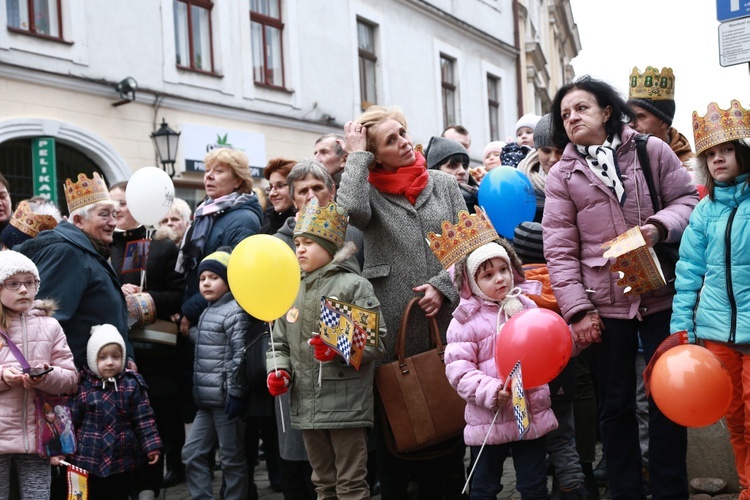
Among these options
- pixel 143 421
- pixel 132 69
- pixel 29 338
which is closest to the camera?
pixel 29 338

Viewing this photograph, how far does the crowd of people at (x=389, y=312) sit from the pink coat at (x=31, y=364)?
12mm

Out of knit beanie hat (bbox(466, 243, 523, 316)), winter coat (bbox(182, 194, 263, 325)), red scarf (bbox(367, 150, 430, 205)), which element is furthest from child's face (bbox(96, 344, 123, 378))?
knit beanie hat (bbox(466, 243, 523, 316))

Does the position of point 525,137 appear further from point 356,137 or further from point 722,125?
point 722,125

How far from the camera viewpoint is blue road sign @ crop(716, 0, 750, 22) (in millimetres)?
5949

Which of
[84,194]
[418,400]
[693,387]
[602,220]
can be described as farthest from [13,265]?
[693,387]

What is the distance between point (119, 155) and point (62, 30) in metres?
1.85

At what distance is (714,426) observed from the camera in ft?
16.3

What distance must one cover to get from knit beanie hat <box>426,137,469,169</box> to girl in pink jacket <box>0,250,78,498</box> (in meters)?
2.71

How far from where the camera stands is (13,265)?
15.9 feet

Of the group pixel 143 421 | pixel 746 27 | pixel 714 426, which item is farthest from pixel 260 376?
pixel 746 27

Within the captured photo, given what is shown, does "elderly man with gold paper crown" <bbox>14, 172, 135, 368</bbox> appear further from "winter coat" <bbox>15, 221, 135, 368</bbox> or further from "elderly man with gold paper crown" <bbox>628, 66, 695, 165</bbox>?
"elderly man with gold paper crown" <bbox>628, 66, 695, 165</bbox>

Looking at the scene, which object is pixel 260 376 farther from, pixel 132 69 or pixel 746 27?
pixel 132 69

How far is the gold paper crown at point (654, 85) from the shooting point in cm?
503

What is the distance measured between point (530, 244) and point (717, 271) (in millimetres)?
1318
